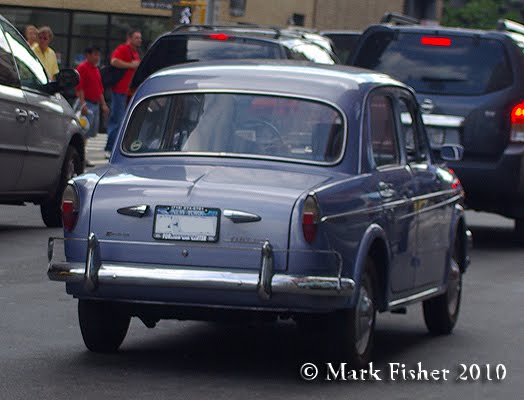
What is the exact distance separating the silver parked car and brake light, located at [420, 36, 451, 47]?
133 inches

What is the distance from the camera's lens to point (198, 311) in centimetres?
811

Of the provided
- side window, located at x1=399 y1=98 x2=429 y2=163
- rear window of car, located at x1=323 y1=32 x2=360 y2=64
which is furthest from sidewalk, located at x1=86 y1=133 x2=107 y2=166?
side window, located at x1=399 y1=98 x2=429 y2=163

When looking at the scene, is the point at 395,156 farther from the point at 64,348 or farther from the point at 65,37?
the point at 65,37

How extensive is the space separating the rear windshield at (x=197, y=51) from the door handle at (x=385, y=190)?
7628mm

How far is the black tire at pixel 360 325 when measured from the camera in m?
8.11

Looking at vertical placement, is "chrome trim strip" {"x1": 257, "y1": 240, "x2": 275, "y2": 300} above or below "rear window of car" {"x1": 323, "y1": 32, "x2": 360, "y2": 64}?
above

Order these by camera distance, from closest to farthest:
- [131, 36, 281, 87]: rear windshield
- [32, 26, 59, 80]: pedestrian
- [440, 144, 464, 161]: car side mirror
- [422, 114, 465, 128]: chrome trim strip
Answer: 1. [440, 144, 464, 161]: car side mirror
2. [422, 114, 465, 128]: chrome trim strip
3. [131, 36, 281, 87]: rear windshield
4. [32, 26, 59, 80]: pedestrian

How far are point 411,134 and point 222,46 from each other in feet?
22.7

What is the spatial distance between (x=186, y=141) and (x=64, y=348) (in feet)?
4.18

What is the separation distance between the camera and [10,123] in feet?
46.5

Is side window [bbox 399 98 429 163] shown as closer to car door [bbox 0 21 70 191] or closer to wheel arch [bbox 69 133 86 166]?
car door [bbox 0 21 70 191]

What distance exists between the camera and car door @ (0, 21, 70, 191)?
1462 centimetres

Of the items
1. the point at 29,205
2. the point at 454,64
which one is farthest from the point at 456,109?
the point at 29,205

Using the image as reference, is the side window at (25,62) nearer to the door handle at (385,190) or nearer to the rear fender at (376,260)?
the door handle at (385,190)
